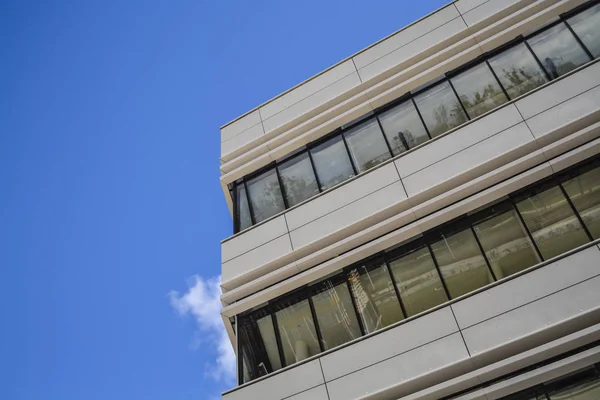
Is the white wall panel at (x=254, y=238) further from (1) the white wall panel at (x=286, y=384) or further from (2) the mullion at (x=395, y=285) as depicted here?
(1) the white wall panel at (x=286, y=384)

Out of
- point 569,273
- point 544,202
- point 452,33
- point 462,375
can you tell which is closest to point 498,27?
point 452,33

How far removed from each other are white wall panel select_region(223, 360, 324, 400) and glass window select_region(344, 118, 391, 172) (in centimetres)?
585

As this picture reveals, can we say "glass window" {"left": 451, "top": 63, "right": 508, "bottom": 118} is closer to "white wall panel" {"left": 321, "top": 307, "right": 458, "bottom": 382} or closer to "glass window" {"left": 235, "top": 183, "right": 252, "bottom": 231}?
"white wall panel" {"left": 321, "top": 307, "right": 458, "bottom": 382}

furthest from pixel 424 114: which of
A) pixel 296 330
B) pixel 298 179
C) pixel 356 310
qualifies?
pixel 296 330

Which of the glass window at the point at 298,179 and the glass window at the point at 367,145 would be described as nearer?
the glass window at the point at 367,145

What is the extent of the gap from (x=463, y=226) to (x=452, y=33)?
6.38 meters

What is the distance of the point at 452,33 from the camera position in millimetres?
15117

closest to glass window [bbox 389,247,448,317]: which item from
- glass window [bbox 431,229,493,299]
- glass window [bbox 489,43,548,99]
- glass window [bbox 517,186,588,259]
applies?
glass window [bbox 431,229,493,299]

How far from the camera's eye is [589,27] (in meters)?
13.4

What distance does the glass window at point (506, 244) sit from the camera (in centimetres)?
1123

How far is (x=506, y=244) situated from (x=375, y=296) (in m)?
3.31

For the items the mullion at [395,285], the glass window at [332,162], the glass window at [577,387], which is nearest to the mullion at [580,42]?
the glass window at [332,162]

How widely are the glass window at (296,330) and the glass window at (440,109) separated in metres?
6.04

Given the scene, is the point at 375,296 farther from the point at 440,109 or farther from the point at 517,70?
the point at 517,70
